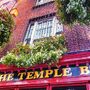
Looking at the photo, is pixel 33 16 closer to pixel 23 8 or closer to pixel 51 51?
pixel 23 8

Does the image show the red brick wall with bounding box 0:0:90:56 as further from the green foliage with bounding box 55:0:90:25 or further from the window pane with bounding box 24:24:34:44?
the green foliage with bounding box 55:0:90:25

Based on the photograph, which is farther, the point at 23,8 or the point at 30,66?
the point at 23,8

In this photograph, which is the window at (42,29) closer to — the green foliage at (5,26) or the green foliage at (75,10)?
the green foliage at (5,26)

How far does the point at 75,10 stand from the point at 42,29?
14.8 feet

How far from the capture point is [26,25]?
13.0 m

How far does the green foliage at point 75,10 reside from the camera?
7.71 metres

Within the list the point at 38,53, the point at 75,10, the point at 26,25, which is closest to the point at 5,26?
the point at 38,53

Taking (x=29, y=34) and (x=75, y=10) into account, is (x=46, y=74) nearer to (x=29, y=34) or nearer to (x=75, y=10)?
(x=75, y=10)

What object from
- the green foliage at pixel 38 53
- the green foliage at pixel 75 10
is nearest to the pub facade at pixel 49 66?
the green foliage at pixel 38 53

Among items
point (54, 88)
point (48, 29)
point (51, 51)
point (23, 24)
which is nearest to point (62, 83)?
point (54, 88)

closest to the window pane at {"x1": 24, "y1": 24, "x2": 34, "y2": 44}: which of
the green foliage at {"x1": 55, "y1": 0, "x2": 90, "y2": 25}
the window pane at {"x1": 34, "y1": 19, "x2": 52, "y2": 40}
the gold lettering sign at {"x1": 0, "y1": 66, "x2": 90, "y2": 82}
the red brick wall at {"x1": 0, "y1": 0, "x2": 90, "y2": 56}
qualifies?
the red brick wall at {"x1": 0, "y1": 0, "x2": 90, "y2": 56}

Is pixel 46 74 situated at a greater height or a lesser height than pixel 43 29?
lesser

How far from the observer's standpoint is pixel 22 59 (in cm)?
941

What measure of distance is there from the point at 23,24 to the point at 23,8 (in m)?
1.72
